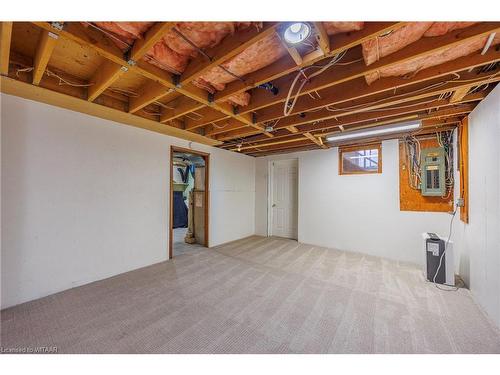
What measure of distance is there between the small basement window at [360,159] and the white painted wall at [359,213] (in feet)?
0.33

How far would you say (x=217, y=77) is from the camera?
1.86 m

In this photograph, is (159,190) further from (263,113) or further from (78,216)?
(263,113)

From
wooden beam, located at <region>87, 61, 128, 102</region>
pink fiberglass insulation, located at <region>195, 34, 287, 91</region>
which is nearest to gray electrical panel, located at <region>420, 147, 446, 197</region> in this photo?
pink fiberglass insulation, located at <region>195, 34, 287, 91</region>

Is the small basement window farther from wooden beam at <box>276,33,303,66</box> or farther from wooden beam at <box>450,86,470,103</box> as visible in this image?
wooden beam at <box>276,33,303,66</box>

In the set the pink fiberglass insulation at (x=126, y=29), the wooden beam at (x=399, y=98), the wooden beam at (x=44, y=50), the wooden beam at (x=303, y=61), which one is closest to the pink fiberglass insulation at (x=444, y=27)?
the wooden beam at (x=303, y=61)

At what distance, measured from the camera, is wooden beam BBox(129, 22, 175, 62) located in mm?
1179

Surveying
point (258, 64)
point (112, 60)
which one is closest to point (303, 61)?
point (258, 64)

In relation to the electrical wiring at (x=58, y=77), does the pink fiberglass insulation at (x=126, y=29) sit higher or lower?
lower

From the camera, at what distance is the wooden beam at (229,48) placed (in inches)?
47.6

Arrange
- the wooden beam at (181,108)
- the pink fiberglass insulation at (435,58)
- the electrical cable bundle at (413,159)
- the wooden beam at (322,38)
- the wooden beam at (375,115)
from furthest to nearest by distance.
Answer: the electrical cable bundle at (413,159), the wooden beam at (181,108), the wooden beam at (375,115), the pink fiberglass insulation at (435,58), the wooden beam at (322,38)

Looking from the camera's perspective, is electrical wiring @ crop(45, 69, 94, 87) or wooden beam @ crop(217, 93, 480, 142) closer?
electrical wiring @ crop(45, 69, 94, 87)

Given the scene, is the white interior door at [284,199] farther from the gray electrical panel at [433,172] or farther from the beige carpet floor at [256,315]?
the gray electrical panel at [433,172]

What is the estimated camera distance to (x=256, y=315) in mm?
1901

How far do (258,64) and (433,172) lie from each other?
340 centimetres
